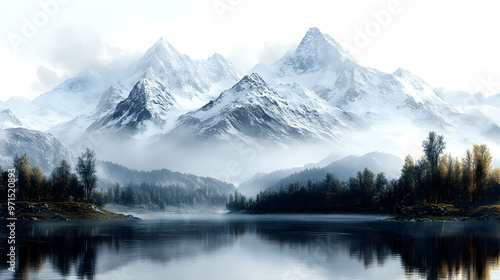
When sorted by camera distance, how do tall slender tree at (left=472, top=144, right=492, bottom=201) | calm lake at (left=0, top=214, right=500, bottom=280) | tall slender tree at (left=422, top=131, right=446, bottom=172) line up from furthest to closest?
1. tall slender tree at (left=422, top=131, right=446, bottom=172)
2. tall slender tree at (left=472, top=144, right=492, bottom=201)
3. calm lake at (left=0, top=214, right=500, bottom=280)

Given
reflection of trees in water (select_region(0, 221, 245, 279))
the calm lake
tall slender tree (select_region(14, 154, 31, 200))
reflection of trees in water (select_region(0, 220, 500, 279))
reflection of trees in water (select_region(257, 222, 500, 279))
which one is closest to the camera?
the calm lake

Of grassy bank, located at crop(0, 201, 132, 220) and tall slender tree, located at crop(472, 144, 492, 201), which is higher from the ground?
tall slender tree, located at crop(472, 144, 492, 201)

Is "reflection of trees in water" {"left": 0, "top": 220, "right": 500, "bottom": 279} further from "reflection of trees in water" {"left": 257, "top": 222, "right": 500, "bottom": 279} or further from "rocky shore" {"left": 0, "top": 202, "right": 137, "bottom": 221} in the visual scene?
"rocky shore" {"left": 0, "top": 202, "right": 137, "bottom": 221}

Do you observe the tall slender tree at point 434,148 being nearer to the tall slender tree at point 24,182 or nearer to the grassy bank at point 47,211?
the grassy bank at point 47,211

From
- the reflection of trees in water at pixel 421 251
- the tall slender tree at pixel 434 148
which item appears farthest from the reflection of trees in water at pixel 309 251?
the tall slender tree at pixel 434 148

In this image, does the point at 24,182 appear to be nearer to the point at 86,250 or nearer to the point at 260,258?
the point at 86,250

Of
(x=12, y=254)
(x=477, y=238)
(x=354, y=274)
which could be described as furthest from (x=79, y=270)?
(x=477, y=238)

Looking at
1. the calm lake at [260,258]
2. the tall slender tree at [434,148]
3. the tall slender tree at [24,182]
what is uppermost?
the tall slender tree at [434,148]

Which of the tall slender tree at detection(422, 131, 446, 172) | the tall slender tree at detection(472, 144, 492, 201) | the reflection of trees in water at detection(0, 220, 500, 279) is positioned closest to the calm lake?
the reflection of trees in water at detection(0, 220, 500, 279)

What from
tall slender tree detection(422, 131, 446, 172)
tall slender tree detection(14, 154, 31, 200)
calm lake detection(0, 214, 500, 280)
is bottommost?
calm lake detection(0, 214, 500, 280)

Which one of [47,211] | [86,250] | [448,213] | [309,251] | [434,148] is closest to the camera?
[309,251]

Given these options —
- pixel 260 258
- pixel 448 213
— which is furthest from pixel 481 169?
pixel 260 258

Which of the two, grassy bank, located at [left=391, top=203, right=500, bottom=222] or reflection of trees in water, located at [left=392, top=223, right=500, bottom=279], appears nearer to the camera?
reflection of trees in water, located at [left=392, top=223, right=500, bottom=279]

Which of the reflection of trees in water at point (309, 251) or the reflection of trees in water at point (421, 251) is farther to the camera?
the reflection of trees in water at point (309, 251)
